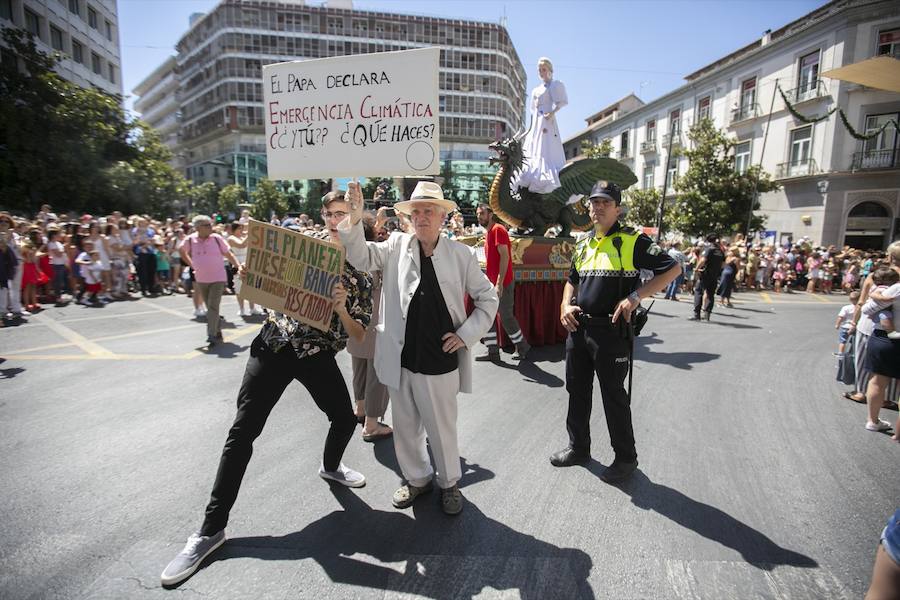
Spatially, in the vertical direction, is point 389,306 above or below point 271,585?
above

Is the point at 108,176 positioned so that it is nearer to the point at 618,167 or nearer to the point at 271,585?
the point at 618,167

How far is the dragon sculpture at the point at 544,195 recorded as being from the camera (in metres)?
7.16

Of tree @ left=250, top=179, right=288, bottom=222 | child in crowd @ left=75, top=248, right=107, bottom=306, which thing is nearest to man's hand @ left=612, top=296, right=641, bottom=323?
child in crowd @ left=75, top=248, right=107, bottom=306

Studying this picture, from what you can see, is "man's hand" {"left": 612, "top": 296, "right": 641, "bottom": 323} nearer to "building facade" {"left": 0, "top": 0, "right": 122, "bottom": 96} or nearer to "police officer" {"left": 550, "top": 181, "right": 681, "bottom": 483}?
"police officer" {"left": 550, "top": 181, "right": 681, "bottom": 483}

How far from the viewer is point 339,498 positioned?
3014 millimetres

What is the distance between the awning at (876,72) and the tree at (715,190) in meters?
22.7

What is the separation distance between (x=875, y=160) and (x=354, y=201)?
103 feet

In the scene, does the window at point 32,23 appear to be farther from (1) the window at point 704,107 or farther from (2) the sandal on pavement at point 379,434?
(1) the window at point 704,107

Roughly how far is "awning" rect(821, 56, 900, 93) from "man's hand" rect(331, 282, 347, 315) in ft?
8.71

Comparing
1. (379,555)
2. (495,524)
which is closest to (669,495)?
(495,524)

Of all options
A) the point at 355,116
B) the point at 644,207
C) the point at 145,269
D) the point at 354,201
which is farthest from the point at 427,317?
the point at 644,207

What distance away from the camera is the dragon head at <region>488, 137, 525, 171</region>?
7.07 meters

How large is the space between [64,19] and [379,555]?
1295 inches

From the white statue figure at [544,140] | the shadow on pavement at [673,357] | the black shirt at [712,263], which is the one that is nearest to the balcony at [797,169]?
the black shirt at [712,263]
